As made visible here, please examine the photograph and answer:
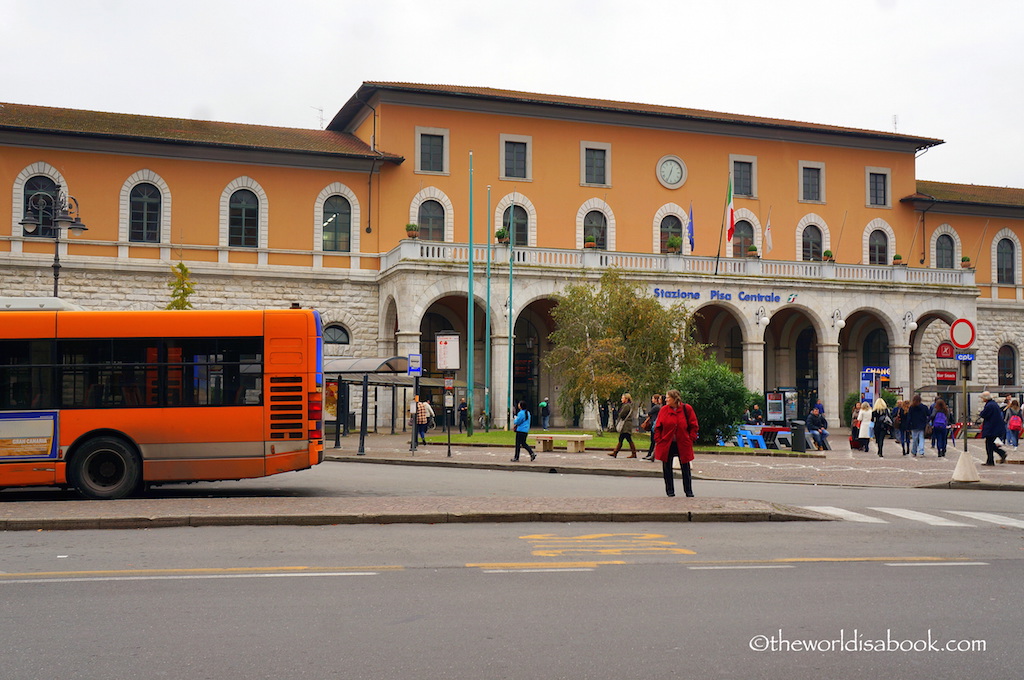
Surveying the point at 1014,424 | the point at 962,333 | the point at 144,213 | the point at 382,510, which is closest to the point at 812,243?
the point at 1014,424

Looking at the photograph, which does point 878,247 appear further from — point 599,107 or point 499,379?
point 499,379

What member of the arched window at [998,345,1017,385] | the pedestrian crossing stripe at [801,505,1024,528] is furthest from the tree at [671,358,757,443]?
the arched window at [998,345,1017,385]

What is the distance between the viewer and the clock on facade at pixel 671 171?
46844 mm

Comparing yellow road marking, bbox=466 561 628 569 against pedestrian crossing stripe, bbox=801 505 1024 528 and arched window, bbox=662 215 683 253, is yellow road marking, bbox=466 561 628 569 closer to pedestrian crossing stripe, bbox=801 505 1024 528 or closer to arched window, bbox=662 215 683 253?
pedestrian crossing stripe, bbox=801 505 1024 528

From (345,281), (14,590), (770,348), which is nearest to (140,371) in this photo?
(14,590)

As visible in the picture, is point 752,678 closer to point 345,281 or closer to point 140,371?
point 140,371

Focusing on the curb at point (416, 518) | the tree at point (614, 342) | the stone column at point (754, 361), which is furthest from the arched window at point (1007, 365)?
the curb at point (416, 518)

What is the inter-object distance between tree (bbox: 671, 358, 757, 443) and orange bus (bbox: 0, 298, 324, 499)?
17.0 m

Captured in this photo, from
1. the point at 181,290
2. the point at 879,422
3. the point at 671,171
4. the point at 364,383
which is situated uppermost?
the point at 671,171

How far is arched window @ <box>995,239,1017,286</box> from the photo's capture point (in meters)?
52.6

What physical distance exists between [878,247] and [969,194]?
721 centimetres

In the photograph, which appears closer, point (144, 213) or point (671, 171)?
point (144, 213)

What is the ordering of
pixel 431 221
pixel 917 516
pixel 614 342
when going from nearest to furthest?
pixel 917 516, pixel 614 342, pixel 431 221

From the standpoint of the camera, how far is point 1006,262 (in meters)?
53.0
